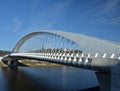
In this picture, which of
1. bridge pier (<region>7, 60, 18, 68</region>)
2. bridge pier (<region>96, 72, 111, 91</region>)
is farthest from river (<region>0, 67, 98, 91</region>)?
bridge pier (<region>7, 60, 18, 68</region>)

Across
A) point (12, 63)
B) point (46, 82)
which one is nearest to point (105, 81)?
point (46, 82)

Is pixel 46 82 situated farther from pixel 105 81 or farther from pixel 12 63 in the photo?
pixel 12 63

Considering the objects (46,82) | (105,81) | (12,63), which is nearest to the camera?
(105,81)

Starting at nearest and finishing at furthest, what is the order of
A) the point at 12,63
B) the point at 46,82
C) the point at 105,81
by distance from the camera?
the point at 105,81
the point at 46,82
the point at 12,63

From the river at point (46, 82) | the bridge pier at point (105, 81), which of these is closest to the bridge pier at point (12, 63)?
the river at point (46, 82)

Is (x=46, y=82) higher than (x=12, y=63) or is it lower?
lower

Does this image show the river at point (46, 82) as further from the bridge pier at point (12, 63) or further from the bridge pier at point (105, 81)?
the bridge pier at point (12, 63)

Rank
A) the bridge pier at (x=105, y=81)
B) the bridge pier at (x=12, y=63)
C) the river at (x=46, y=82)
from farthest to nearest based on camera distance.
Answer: the bridge pier at (x=12, y=63) → the river at (x=46, y=82) → the bridge pier at (x=105, y=81)

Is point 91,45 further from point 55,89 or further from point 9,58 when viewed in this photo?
point 9,58

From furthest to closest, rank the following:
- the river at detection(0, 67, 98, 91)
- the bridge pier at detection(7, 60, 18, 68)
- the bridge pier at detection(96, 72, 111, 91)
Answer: the bridge pier at detection(7, 60, 18, 68), the river at detection(0, 67, 98, 91), the bridge pier at detection(96, 72, 111, 91)

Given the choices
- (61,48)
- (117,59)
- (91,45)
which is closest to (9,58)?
(61,48)

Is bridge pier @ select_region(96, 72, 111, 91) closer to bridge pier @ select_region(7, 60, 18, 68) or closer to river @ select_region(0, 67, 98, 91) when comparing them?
river @ select_region(0, 67, 98, 91)

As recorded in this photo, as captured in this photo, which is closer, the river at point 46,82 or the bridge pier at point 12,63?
the river at point 46,82

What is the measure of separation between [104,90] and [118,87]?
486cm
